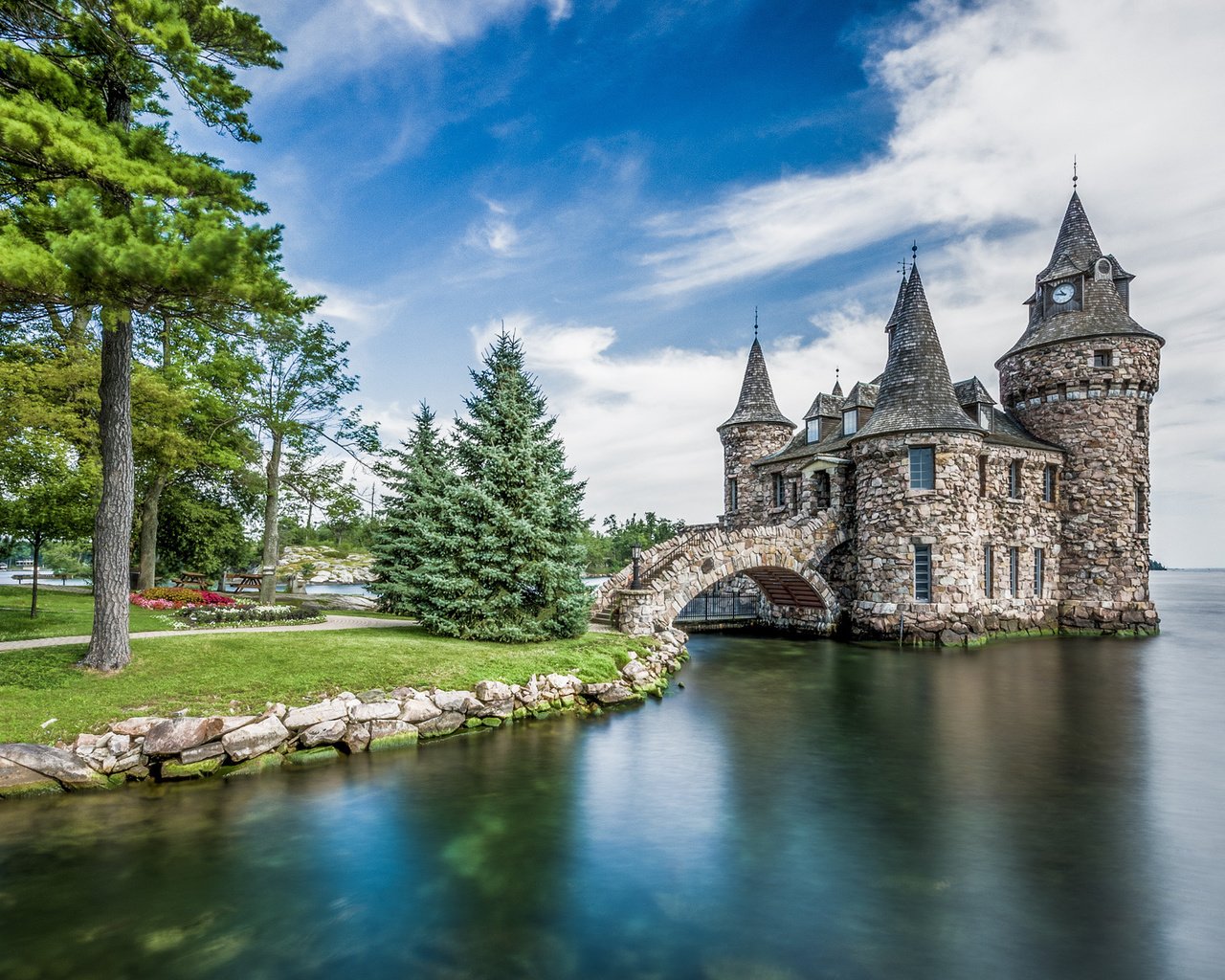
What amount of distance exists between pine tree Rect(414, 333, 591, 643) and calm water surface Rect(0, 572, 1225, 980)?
4.36 metres

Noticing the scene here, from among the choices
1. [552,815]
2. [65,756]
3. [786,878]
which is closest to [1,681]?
[65,756]

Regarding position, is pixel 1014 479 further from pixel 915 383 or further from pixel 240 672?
pixel 240 672

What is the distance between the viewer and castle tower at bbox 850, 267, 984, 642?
74.2 ft

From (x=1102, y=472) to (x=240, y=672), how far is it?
102ft

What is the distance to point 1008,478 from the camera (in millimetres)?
25516

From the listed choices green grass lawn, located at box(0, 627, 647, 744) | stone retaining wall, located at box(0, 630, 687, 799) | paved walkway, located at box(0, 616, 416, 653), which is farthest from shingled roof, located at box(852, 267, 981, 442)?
paved walkway, located at box(0, 616, 416, 653)

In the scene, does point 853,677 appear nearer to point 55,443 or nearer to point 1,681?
point 1,681

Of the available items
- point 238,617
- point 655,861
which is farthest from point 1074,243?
point 238,617

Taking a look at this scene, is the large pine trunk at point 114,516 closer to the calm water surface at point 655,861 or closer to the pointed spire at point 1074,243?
the calm water surface at point 655,861

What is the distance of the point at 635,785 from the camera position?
962 cm

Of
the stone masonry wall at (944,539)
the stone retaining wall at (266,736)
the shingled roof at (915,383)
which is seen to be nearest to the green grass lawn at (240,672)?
the stone retaining wall at (266,736)

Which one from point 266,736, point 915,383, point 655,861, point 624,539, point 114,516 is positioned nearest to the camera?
point 655,861

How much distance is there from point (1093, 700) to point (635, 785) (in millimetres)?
12386

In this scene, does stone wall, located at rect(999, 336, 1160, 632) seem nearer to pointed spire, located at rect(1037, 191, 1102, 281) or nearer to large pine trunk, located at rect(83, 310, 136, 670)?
pointed spire, located at rect(1037, 191, 1102, 281)
